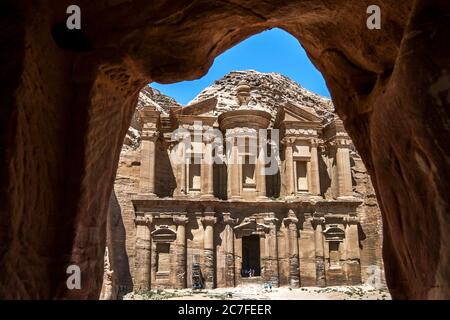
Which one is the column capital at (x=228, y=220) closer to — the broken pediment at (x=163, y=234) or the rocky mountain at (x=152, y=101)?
the broken pediment at (x=163, y=234)

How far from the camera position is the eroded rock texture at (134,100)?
3396 mm

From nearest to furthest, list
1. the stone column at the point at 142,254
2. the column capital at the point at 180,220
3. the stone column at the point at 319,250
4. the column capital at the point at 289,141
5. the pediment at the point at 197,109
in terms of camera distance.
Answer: the stone column at the point at 142,254, the column capital at the point at 180,220, the stone column at the point at 319,250, the pediment at the point at 197,109, the column capital at the point at 289,141

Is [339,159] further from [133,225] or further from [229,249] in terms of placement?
[133,225]

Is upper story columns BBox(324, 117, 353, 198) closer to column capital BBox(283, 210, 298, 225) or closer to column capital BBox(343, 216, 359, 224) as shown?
column capital BBox(343, 216, 359, 224)

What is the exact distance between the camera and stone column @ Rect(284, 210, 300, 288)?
922 inches

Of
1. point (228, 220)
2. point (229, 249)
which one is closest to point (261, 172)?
point (228, 220)

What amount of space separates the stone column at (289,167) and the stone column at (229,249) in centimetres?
430

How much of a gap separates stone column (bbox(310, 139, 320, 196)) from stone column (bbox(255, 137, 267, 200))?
10.3 ft

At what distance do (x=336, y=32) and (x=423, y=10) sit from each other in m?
1.88

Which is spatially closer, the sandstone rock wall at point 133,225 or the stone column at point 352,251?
the sandstone rock wall at point 133,225

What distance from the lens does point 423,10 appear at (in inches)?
138

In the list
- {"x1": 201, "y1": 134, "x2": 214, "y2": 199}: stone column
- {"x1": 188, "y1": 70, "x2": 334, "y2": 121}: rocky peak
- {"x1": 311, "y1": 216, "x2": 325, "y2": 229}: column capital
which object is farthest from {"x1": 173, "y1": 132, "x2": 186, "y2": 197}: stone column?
{"x1": 188, "y1": 70, "x2": 334, "y2": 121}: rocky peak

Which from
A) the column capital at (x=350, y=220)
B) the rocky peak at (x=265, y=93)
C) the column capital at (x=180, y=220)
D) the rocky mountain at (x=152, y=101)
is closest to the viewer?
the column capital at (x=180, y=220)

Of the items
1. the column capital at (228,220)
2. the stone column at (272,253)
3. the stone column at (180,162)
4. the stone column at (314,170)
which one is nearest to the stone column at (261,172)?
the stone column at (272,253)
